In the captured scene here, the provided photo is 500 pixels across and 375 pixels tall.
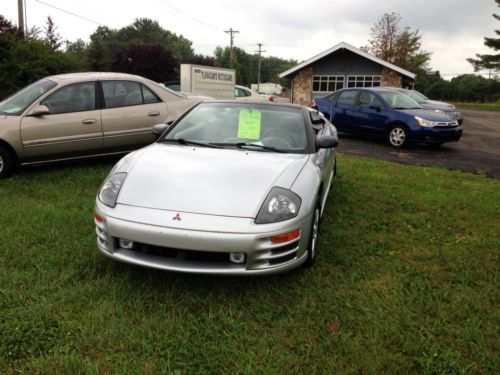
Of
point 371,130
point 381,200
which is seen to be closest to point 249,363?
point 381,200

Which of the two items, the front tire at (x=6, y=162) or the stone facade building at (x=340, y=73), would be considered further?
the stone facade building at (x=340, y=73)

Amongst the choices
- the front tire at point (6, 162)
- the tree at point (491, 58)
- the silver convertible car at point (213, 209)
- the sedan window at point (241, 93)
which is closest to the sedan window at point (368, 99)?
the sedan window at point (241, 93)

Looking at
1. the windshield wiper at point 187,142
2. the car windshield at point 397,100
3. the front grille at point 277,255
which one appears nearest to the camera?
the front grille at point 277,255

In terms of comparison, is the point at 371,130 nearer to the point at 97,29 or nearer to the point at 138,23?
the point at 138,23

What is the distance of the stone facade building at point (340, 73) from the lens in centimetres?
2377

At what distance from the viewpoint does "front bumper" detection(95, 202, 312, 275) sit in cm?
255

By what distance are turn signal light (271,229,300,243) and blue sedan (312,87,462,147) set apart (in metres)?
8.09

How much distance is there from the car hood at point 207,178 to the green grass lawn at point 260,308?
0.63 m

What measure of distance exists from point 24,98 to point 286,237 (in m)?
4.84

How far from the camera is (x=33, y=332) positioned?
239cm

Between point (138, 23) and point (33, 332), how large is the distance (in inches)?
3872

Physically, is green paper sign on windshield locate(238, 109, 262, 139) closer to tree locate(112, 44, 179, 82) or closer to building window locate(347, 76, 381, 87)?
building window locate(347, 76, 381, 87)

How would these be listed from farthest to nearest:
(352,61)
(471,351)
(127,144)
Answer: (352,61) < (127,144) < (471,351)

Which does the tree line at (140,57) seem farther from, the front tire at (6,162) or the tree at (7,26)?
the front tire at (6,162)
